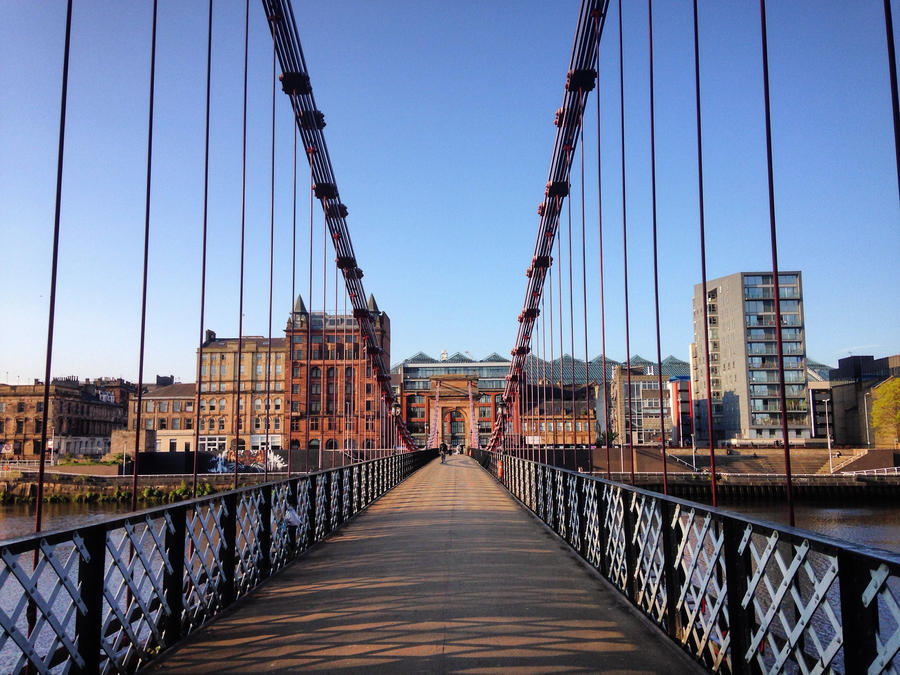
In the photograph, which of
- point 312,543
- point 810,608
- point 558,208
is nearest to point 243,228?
point 312,543

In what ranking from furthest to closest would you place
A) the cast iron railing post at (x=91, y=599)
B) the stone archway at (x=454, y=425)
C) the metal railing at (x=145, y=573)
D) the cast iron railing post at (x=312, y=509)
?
the stone archway at (x=454, y=425)
the cast iron railing post at (x=312, y=509)
the cast iron railing post at (x=91, y=599)
the metal railing at (x=145, y=573)

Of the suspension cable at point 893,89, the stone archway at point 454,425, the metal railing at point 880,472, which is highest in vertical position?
the suspension cable at point 893,89

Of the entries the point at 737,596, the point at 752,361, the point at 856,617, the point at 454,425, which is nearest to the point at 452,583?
the point at 737,596

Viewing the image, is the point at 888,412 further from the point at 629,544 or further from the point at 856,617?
the point at 856,617

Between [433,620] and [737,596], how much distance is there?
2508 mm

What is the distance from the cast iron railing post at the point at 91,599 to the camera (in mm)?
3988

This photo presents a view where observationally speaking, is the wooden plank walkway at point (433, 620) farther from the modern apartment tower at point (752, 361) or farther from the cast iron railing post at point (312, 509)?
the modern apartment tower at point (752, 361)

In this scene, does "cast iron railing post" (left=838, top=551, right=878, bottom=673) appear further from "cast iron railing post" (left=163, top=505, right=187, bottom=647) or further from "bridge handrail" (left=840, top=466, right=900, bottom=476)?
"bridge handrail" (left=840, top=466, right=900, bottom=476)

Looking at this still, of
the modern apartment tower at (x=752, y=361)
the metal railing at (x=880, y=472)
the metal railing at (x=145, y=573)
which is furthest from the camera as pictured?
the modern apartment tower at (x=752, y=361)

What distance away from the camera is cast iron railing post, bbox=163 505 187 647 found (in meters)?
5.17

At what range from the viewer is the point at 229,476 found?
53.0 meters

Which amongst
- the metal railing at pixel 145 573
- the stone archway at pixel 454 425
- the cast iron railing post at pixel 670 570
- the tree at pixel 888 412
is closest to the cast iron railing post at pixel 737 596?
the cast iron railing post at pixel 670 570

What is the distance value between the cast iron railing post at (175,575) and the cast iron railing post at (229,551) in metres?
0.98

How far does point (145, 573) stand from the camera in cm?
488
